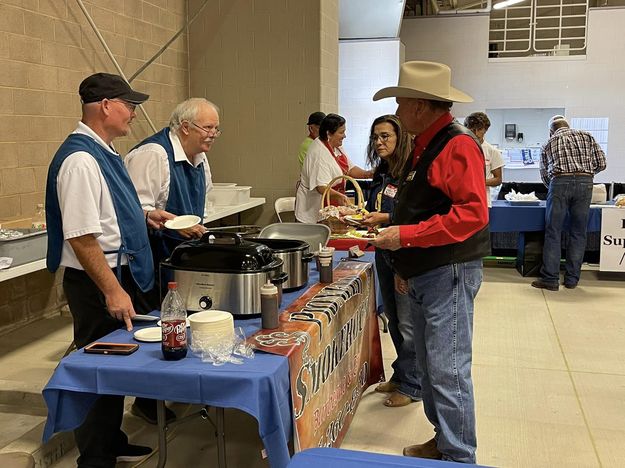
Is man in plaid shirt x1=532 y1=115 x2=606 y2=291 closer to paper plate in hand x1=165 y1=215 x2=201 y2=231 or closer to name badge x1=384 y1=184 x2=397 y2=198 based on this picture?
name badge x1=384 y1=184 x2=397 y2=198

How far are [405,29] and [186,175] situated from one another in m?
Result: 8.81

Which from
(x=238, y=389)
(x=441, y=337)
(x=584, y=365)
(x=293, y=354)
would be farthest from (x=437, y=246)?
(x=584, y=365)

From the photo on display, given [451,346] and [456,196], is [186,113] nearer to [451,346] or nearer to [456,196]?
[456,196]

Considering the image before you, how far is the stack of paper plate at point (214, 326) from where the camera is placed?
6.48 feet

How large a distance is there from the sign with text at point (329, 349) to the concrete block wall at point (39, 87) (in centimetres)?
236

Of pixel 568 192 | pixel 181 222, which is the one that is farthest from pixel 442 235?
pixel 568 192

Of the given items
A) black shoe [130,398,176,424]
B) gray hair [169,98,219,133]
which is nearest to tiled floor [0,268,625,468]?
black shoe [130,398,176,424]

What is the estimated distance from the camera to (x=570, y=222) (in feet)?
20.2

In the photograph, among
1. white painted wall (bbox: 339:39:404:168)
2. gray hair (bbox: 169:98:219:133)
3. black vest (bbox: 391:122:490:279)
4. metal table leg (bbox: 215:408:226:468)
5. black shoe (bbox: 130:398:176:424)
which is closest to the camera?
metal table leg (bbox: 215:408:226:468)

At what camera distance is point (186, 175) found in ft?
9.80

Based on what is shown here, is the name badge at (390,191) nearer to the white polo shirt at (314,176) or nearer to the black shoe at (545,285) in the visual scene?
the white polo shirt at (314,176)

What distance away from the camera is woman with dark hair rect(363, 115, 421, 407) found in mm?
3213

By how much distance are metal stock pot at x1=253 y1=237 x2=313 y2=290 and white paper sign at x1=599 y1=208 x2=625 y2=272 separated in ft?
14.7

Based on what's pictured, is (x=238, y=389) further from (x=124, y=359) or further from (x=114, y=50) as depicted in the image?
(x=114, y=50)
